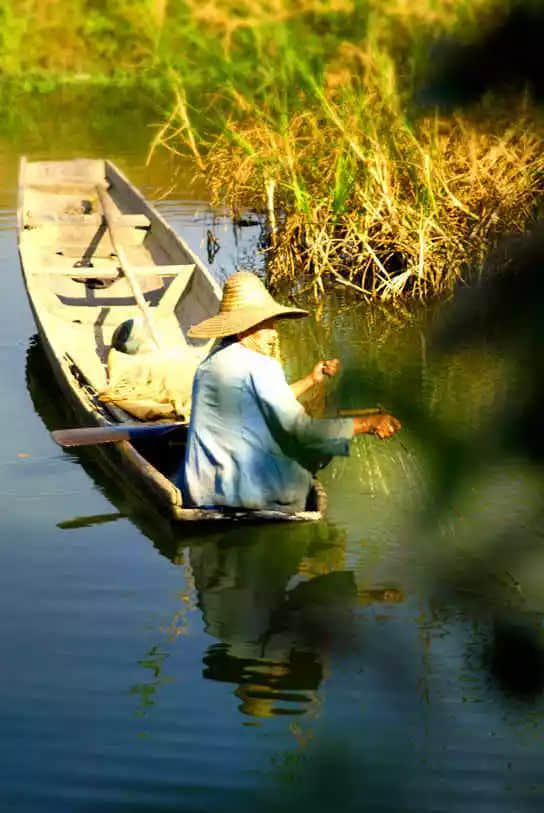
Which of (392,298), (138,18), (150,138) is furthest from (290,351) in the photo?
(138,18)

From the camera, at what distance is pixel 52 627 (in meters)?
5.72

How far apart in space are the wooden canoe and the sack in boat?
0.09 m

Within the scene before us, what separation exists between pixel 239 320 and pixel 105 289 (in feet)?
18.6

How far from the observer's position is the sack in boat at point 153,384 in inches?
302


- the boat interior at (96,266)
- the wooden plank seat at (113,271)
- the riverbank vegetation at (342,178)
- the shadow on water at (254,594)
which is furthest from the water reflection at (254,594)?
the wooden plank seat at (113,271)

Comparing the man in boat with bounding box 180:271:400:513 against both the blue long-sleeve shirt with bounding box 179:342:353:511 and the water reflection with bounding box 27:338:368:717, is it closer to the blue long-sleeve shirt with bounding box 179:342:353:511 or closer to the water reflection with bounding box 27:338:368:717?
the blue long-sleeve shirt with bounding box 179:342:353:511

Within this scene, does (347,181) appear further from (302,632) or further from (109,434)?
(302,632)

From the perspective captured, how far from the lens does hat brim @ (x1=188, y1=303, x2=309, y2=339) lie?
573 centimetres

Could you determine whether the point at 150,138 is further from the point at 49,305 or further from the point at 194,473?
the point at 194,473

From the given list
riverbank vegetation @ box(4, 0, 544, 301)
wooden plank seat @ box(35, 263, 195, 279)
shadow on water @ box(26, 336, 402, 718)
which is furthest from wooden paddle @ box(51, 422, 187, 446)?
wooden plank seat @ box(35, 263, 195, 279)

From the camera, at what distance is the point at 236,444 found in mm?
6086

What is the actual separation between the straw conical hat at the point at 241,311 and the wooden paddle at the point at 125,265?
8.58 ft

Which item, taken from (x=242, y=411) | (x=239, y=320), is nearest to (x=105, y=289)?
(x=242, y=411)

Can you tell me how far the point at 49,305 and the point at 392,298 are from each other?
120 inches
